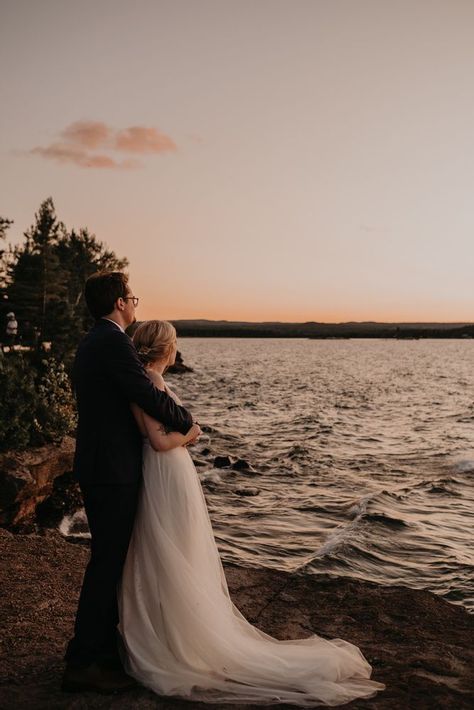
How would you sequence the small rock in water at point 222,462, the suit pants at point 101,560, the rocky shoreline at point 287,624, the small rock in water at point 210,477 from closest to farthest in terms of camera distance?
the suit pants at point 101,560 < the rocky shoreline at point 287,624 < the small rock in water at point 210,477 < the small rock in water at point 222,462

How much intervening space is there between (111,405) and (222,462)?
14897 millimetres

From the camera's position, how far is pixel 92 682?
4535 mm

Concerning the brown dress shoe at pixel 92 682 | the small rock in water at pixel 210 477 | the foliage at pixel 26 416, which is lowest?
the small rock in water at pixel 210 477

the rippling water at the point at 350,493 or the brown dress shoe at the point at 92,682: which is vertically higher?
the brown dress shoe at the point at 92,682

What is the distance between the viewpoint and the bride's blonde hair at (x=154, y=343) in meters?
4.77

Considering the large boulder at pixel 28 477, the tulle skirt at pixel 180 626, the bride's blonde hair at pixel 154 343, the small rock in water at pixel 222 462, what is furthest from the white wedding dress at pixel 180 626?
the small rock in water at pixel 222 462

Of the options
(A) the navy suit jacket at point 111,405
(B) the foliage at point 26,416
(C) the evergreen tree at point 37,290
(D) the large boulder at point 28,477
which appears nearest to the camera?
(A) the navy suit jacket at point 111,405

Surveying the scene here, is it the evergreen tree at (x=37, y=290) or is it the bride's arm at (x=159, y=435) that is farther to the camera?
the evergreen tree at (x=37, y=290)

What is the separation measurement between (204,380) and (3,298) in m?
20.0

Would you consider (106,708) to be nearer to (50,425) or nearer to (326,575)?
(326,575)

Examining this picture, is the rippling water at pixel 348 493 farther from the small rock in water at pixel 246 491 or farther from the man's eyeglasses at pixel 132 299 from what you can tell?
the man's eyeglasses at pixel 132 299

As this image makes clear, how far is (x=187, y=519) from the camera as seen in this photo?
4.71m

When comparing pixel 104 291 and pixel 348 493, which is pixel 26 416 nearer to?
pixel 348 493

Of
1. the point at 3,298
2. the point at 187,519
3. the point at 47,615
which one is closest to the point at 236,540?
the point at 47,615
